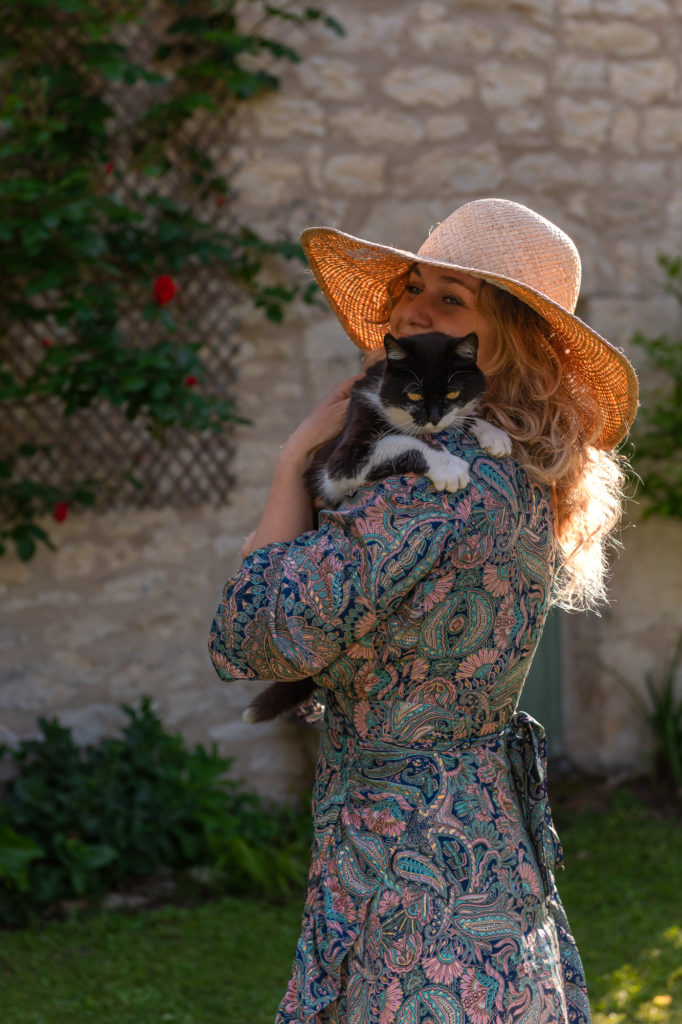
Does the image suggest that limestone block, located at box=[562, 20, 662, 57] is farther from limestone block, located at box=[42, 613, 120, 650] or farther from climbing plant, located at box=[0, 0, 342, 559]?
limestone block, located at box=[42, 613, 120, 650]

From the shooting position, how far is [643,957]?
4055mm

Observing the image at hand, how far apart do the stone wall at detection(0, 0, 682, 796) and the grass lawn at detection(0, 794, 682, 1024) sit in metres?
0.94

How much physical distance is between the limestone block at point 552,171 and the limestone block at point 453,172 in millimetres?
115

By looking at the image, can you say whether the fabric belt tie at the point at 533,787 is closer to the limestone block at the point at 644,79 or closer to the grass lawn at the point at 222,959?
the grass lawn at the point at 222,959

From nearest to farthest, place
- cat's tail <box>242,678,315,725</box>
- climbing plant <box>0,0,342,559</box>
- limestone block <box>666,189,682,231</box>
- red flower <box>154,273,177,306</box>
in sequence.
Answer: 1. cat's tail <box>242,678,315,725</box>
2. climbing plant <box>0,0,342,559</box>
3. red flower <box>154,273,177,306</box>
4. limestone block <box>666,189,682,231</box>

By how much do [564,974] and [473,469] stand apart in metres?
0.92

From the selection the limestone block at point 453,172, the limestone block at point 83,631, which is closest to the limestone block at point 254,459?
the limestone block at point 83,631

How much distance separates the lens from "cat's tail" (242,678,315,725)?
2.20 m

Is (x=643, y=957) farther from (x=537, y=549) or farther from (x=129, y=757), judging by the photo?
(x=537, y=549)

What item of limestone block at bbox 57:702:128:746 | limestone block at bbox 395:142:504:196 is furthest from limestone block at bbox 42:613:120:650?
limestone block at bbox 395:142:504:196

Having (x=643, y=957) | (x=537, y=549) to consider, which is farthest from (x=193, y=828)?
(x=537, y=549)

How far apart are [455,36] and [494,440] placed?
4.17m

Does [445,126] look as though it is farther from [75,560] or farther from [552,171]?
[75,560]

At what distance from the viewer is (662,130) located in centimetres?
564
